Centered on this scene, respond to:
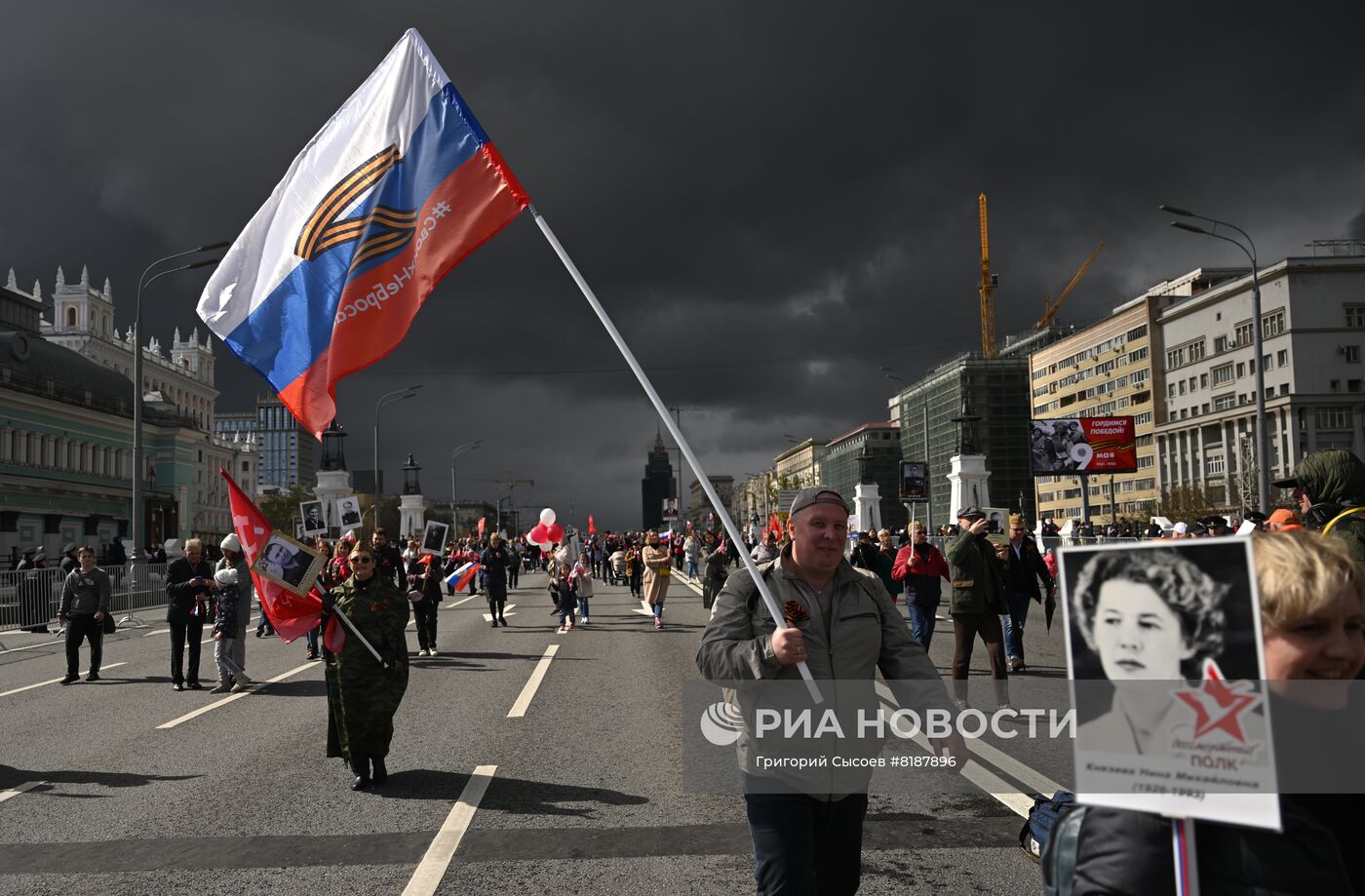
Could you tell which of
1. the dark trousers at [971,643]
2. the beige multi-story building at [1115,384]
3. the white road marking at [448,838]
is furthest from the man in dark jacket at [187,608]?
the beige multi-story building at [1115,384]

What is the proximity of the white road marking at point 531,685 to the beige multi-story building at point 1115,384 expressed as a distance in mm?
85146

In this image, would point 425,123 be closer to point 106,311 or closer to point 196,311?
point 196,311

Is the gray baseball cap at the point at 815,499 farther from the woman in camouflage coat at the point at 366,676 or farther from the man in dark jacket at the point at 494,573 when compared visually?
the man in dark jacket at the point at 494,573

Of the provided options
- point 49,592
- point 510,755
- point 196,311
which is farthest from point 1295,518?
point 49,592

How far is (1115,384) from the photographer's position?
108 m

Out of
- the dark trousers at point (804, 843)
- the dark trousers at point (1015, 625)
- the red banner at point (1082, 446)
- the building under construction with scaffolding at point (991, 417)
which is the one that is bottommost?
the dark trousers at point (1015, 625)

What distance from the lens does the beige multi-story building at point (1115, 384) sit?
102m

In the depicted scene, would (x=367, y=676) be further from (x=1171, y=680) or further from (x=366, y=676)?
(x=1171, y=680)

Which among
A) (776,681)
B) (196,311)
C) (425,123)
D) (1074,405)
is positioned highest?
(1074,405)

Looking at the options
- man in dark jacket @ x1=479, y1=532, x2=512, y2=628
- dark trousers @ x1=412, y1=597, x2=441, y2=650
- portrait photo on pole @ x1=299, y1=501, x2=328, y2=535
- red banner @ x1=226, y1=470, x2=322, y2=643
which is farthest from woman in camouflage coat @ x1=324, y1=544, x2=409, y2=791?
portrait photo on pole @ x1=299, y1=501, x2=328, y2=535

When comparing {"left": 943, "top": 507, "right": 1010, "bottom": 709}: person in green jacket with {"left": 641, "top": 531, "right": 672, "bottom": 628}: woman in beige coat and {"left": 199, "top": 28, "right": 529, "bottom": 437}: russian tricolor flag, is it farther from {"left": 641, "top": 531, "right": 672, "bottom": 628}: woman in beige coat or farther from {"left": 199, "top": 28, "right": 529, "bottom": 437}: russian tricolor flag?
{"left": 641, "top": 531, "right": 672, "bottom": 628}: woman in beige coat

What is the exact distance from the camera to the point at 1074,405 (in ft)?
379

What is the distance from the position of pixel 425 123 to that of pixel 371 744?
4207mm

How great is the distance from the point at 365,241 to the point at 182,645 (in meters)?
8.70
